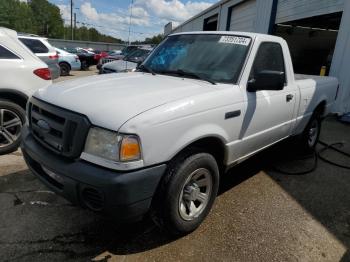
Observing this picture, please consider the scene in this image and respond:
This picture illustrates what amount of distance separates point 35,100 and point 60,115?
24.1 inches

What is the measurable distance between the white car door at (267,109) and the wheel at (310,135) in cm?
97

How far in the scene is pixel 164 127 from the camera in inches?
97.1

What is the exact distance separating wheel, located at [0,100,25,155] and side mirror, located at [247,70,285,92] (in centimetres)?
335

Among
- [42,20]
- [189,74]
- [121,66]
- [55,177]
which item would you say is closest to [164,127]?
[55,177]

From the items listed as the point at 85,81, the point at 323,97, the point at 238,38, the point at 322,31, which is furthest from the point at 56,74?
the point at 322,31

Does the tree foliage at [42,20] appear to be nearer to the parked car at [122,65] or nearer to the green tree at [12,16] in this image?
the green tree at [12,16]

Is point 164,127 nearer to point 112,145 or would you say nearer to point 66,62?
point 112,145

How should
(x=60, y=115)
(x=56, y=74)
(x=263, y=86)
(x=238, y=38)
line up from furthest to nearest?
(x=56, y=74), (x=238, y=38), (x=263, y=86), (x=60, y=115)

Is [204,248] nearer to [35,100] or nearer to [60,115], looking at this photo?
[60,115]

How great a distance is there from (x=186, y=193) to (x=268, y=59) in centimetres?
204

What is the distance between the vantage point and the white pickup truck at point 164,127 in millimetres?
2348

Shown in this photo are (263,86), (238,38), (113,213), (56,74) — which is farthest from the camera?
(56,74)

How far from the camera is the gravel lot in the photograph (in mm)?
2787

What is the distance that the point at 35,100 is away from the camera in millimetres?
3025
